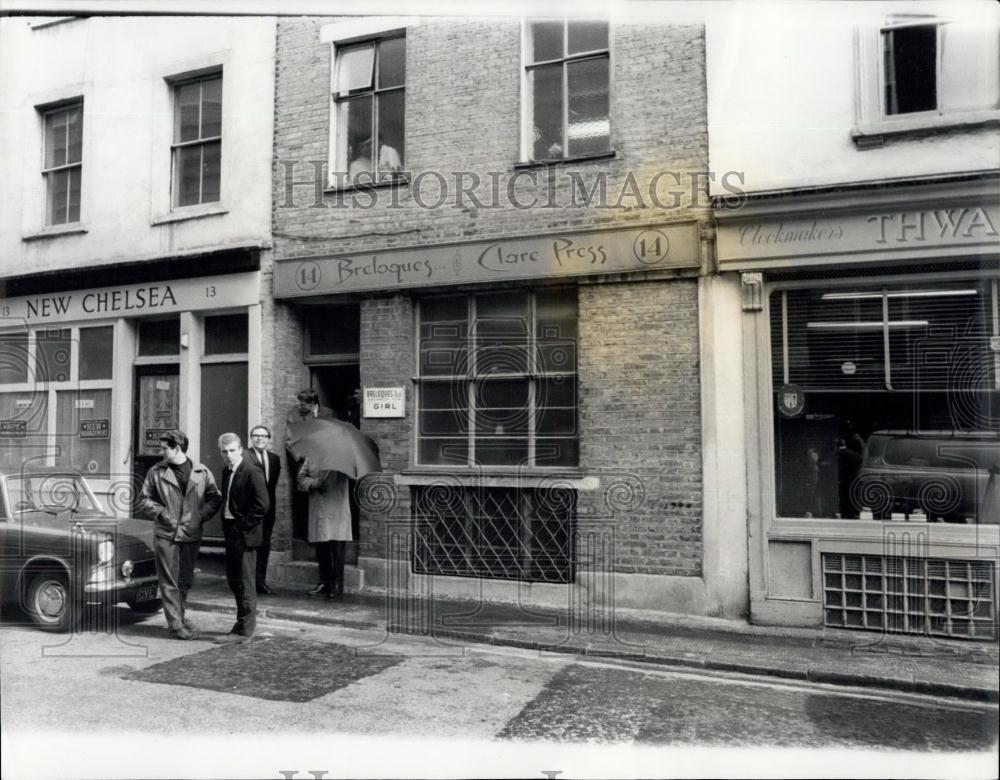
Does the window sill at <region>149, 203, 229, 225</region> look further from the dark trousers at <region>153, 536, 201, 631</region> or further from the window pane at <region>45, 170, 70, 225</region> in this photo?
the dark trousers at <region>153, 536, 201, 631</region>

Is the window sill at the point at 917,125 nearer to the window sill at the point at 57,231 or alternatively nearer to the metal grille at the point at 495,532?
the metal grille at the point at 495,532

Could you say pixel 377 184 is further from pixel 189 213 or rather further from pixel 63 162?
pixel 63 162

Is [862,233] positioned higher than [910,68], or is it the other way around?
[910,68]

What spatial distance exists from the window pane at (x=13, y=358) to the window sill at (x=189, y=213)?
6.69 feet

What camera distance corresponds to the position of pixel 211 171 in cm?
892

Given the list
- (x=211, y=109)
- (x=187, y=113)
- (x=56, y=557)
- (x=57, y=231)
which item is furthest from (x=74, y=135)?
(x=56, y=557)

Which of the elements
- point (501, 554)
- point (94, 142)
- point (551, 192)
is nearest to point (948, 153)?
point (551, 192)

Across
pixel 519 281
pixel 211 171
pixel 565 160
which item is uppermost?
pixel 211 171

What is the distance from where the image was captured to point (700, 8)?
6590mm

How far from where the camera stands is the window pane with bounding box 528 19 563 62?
763cm

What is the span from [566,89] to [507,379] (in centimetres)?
312

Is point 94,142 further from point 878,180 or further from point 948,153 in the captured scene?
point 948,153

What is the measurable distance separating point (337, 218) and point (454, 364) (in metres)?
2.27

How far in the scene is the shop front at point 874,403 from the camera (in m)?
6.45
